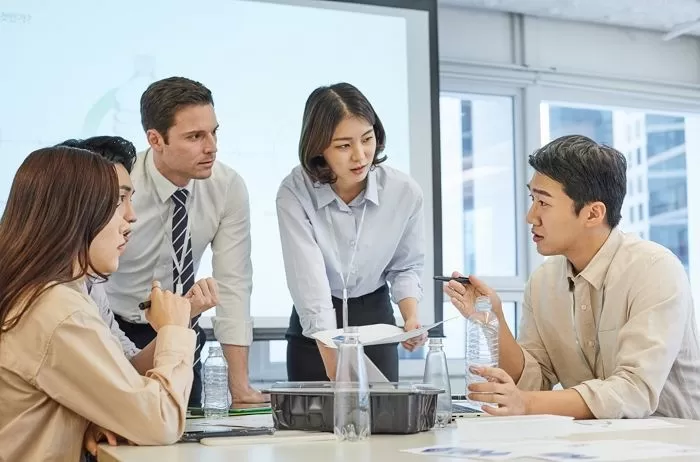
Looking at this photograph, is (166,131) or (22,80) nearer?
(166,131)

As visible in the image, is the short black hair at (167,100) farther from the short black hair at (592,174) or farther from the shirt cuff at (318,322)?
the short black hair at (592,174)

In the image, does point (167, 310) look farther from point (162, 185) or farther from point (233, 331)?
point (162, 185)

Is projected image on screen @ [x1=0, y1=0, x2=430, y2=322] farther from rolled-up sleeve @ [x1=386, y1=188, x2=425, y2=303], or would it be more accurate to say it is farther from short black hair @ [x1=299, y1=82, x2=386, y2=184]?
short black hair @ [x1=299, y1=82, x2=386, y2=184]

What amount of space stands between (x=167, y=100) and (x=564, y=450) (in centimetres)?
170

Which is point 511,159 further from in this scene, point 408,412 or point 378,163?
point 408,412

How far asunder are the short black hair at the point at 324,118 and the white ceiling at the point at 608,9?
222cm

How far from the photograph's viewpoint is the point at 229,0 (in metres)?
3.94

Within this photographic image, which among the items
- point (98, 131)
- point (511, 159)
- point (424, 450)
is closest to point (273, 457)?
point (424, 450)

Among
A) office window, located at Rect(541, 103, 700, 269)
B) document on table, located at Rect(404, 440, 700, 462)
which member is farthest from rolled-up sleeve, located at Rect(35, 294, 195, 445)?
office window, located at Rect(541, 103, 700, 269)

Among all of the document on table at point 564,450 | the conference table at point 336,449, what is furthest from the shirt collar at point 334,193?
the document on table at point 564,450

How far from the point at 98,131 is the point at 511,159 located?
2226 mm

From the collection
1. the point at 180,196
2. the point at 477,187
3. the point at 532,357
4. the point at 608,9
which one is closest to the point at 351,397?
the point at 532,357

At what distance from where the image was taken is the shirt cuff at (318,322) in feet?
7.92

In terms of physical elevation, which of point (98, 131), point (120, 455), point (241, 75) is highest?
point (241, 75)
